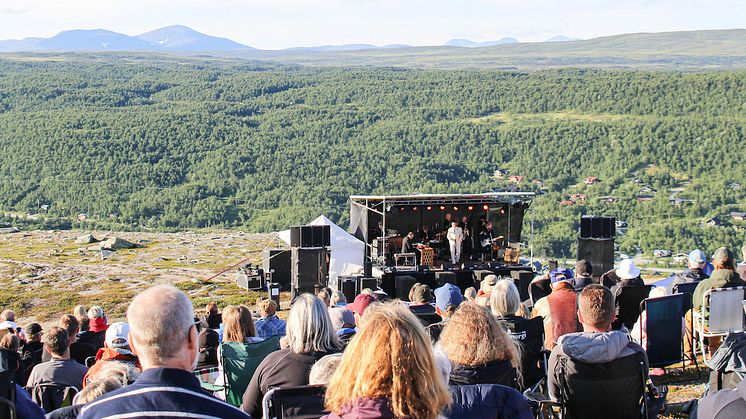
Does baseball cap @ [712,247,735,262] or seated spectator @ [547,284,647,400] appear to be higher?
seated spectator @ [547,284,647,400]

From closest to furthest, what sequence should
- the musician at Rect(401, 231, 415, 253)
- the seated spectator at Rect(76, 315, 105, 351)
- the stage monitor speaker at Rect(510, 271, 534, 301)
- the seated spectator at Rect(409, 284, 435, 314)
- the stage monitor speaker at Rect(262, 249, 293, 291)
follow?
the seated spectator at Rect(76, 315, 105, 351) < the seated spectator at Rect(409, 284, 435, 314) < the stage monitor speaker at Rect(510, 271, 534, 301) < the musician at Rect(401, 231, 415, 253) < the stage monitor speaker at Rect(262, 249, 293, 291)

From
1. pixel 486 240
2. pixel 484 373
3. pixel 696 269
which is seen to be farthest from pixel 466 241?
pixel 484 373

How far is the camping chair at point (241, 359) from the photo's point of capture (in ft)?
17.2

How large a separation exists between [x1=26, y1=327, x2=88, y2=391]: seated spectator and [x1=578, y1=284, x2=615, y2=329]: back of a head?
2.66m

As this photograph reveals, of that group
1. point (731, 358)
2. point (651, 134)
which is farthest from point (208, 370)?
point (651, 134)

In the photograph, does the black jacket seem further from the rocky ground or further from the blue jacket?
the rocky ground

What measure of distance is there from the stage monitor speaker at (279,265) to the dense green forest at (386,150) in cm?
2129

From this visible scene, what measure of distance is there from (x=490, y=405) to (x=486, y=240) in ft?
47.2


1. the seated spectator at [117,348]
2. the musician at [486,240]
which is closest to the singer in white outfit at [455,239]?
the musician at [486,240]

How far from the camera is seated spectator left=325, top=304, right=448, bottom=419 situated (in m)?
2.79

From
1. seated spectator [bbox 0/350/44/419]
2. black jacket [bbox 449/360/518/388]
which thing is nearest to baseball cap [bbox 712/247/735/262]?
black jacket [bbox 449/360/518/388]

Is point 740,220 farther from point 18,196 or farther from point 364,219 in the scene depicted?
point 18,196

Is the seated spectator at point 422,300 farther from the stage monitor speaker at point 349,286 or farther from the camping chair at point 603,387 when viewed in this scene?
the stage monitor speaker at point 349,286

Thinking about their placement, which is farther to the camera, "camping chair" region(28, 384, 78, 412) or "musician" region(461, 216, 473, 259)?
"musician" region(461, 216, 473, 259)
